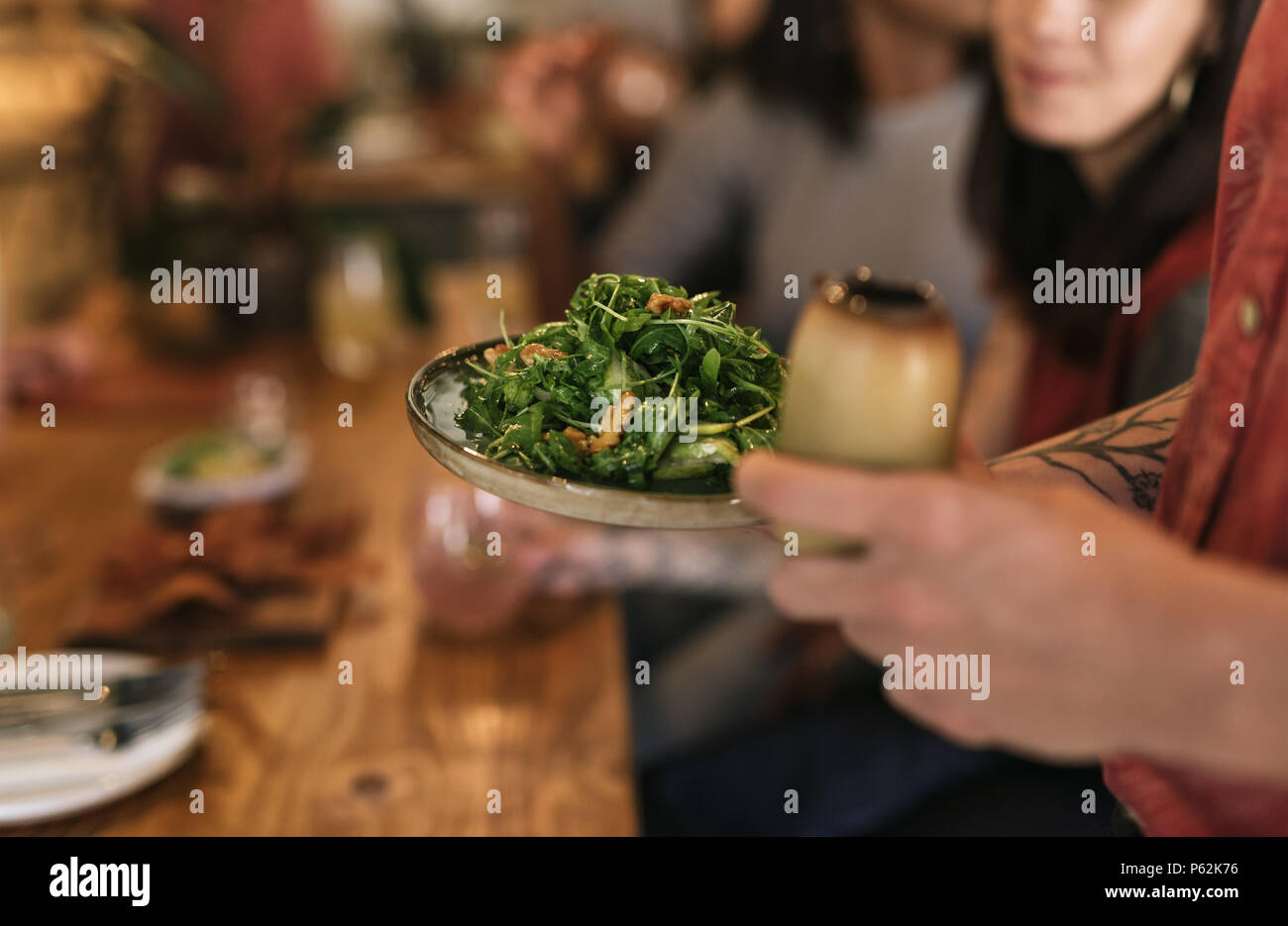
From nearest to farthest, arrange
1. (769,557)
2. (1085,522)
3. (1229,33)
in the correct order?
(1085,522)
(1229,33)
(769,557)

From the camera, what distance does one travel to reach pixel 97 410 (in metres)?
2.40

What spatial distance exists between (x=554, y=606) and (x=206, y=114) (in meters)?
1.72

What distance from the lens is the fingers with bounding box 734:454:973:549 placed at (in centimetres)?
55

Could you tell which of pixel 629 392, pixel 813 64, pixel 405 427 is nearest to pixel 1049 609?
pixel 629 392

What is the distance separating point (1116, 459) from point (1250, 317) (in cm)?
29

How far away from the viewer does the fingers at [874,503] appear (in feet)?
1.80

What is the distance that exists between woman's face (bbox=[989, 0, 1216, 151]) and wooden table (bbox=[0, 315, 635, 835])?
96cm

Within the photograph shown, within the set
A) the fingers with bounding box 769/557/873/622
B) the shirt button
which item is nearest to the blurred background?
the fingers with bounding box 769/557/873/622

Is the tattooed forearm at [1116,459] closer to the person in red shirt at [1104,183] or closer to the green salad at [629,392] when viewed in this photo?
the green salad at [629,392]

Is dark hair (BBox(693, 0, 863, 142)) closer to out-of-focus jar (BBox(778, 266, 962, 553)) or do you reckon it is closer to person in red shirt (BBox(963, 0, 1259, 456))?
person in red shirt (BBox(963, 0, 1259, 456))

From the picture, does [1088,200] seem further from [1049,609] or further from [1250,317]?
[1049,609]

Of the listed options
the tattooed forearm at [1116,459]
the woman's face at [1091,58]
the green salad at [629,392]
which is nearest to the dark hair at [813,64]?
the woman's face at [1091,58]
